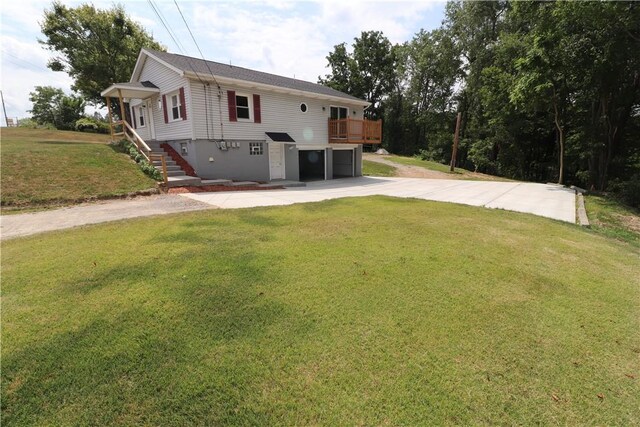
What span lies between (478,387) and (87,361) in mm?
2986

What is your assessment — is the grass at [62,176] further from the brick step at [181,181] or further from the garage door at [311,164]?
the garage door at [311,164]

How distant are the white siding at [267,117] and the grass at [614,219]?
40.7ft

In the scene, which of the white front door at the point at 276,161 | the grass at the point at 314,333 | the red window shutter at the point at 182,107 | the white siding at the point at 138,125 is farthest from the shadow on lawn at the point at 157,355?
the white siding at the point at 138,125

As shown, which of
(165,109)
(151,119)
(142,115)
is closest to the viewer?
(165,109)

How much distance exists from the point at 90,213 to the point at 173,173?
5.31 meters

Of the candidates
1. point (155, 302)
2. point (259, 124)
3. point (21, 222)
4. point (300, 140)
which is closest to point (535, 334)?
point (155, 302)

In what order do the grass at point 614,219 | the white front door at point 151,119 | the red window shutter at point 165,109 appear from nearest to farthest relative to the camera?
1. the grass at point 614,219
2. the red window shutter at point 165,109
3. the white front door at point 151,119

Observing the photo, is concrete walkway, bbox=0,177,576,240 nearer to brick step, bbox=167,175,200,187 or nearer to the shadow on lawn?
brick step, bbox=167,175,200,187

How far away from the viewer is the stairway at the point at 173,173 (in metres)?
11.2

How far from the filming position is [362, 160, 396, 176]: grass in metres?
21.2

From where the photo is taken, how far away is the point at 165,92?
545 inches

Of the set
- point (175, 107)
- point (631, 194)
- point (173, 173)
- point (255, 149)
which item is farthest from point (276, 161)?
point (631, 194)

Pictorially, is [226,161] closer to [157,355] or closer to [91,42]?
[157,355]

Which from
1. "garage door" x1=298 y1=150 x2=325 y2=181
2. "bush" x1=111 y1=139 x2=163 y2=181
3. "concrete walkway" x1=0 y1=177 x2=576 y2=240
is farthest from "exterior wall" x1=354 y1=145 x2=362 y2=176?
"bush" x1=111 y1=139 x2=163 y2=181
